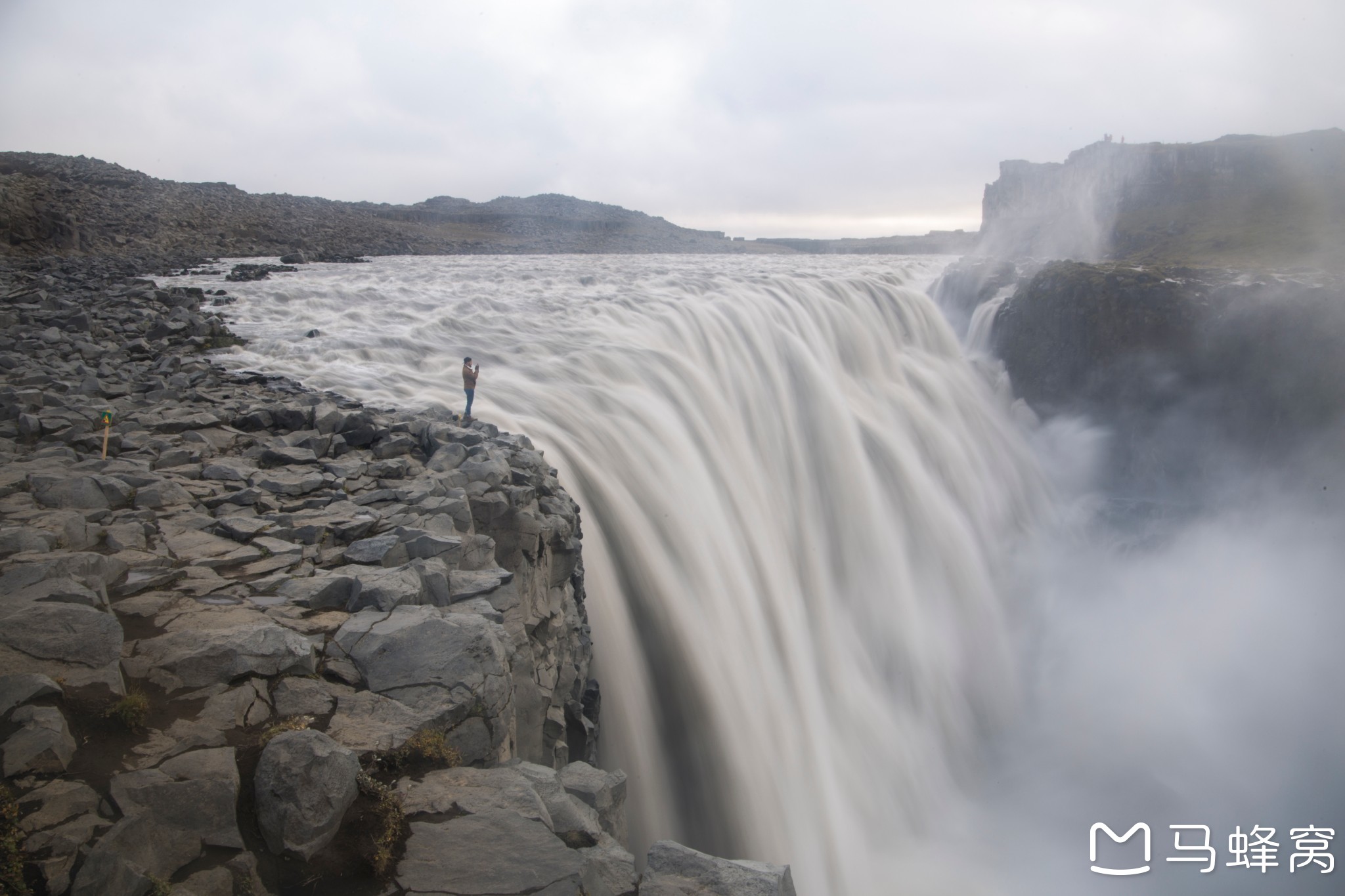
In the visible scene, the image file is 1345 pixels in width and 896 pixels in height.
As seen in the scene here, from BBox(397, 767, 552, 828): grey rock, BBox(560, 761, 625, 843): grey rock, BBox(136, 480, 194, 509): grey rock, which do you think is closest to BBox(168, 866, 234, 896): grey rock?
BBox(397, 767, 552, 828): grey rock

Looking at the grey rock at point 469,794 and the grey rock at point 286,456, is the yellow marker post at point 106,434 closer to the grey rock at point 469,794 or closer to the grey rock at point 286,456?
the grey rock at point 286,456

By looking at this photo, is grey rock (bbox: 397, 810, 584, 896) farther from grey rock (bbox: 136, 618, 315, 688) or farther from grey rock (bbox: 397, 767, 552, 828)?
grey rock (bbox: 136, 618, 315, 688)

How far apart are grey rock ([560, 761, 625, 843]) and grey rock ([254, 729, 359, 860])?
1.32 m

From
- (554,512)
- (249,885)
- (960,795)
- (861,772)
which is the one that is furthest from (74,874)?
(960,795)

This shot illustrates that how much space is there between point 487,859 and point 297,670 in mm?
1682

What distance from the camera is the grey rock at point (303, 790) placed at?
346cm

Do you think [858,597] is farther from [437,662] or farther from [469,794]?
[469,794]

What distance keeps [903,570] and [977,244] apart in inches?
2215

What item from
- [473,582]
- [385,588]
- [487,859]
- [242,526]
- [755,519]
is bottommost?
[755,519]

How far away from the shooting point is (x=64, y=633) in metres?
4.21

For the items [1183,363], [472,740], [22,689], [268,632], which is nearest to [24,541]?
[22,689]

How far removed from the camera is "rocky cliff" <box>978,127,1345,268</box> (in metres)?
30.5

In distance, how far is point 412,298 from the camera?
828 inches

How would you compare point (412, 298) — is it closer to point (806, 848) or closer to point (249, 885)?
point (806, 848)
